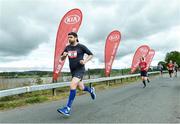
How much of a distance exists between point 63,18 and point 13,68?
352cm

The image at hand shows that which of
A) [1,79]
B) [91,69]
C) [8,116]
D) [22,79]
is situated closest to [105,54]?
[91,69]

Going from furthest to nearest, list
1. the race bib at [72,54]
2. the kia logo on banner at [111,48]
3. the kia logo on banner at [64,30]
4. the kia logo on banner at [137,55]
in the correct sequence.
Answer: the kia logo on banner at [137,55] → the kia logo on banner at [111,48] → the kia logo on banner at [64,30] → the race bib at [72,54]

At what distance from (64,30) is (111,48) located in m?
7.00

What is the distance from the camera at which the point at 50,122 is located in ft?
22.0

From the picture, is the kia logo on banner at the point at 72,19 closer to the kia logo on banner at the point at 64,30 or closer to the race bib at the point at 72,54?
the kia logo on banner at the point at 64,30

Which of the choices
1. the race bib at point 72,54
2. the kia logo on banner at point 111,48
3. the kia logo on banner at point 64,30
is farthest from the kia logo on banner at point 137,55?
the race bib at point 72,54

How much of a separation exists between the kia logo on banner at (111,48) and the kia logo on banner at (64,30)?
21.3ft

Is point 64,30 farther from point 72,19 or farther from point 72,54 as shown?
point 72,54

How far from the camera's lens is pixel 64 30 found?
1409 cm

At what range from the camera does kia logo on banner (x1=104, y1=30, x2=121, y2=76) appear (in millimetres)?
20469

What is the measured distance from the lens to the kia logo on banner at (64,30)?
1376 cm

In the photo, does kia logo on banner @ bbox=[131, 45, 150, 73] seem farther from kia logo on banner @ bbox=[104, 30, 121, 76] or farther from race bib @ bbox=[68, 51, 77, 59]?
race bib @ bbox=[68, 51, 77, 59]

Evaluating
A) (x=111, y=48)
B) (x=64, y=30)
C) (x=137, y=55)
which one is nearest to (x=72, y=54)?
(x=64, y=30)

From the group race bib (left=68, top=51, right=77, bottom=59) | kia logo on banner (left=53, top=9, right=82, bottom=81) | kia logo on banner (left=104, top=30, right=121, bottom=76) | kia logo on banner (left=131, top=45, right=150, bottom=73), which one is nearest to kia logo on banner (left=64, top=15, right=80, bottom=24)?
kia logo on banner (left=53, top=9, right=82, bottom=81)
